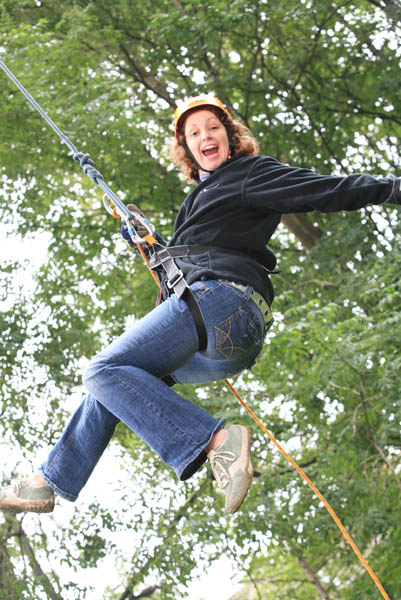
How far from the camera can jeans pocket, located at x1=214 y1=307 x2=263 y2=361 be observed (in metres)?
2.45

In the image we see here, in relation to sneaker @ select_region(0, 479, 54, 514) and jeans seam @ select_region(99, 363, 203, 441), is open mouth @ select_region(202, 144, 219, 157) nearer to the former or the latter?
jeans seam @ select_region(99, 363, 203, 441)

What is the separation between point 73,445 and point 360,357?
400 centimetres

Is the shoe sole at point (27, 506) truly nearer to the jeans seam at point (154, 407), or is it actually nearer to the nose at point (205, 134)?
the jeans seam at point (154, 407)

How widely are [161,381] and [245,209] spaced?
601mm

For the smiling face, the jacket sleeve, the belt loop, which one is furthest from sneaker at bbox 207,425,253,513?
the smiling face

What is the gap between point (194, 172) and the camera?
3039 millimetres

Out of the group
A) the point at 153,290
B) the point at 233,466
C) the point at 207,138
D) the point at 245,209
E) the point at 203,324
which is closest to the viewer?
the point at 233,466

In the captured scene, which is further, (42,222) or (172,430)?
(42,222)

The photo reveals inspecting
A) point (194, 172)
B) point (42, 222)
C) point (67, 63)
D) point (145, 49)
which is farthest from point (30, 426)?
point (194, 172)

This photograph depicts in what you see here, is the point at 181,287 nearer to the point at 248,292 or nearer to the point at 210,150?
the point at 248,292

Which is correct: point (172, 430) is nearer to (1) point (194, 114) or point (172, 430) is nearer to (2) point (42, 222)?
(1) point (194, 114)

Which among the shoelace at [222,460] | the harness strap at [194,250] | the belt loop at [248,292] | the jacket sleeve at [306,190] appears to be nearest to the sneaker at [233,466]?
the shoelace at [222,460]

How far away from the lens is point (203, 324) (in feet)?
7.97

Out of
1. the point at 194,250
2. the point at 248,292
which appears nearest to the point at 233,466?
the point at 248,292
